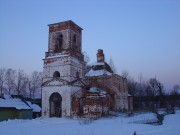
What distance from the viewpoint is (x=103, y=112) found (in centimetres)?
2194

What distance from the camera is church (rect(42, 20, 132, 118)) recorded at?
71.6ft

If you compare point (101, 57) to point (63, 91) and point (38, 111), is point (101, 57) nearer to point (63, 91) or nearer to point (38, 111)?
point (63, 91)

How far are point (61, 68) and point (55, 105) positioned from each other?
400 centimetres

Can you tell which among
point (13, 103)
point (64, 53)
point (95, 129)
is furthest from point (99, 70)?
point (95, 129)

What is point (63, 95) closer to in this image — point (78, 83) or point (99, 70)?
point (78, 83)

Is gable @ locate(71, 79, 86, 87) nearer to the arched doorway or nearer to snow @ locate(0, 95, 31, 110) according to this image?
the arched doorway

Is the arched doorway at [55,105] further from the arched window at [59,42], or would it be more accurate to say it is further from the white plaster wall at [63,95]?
the arched window at [59,42]

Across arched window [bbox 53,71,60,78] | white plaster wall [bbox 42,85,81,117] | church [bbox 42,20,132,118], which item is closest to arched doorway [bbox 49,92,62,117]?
church [bbox 42,20,132,118]

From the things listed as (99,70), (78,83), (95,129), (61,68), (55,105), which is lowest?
(95,129)

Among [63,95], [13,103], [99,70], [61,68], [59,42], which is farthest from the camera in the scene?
[99,70]

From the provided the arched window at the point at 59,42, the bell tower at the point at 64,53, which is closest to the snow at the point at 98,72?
the bell tower at the point at 64,53

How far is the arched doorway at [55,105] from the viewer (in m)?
22.8

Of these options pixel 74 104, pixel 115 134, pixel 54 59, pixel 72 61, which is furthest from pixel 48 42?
pixel 115 134

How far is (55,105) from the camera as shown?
76.2ft
